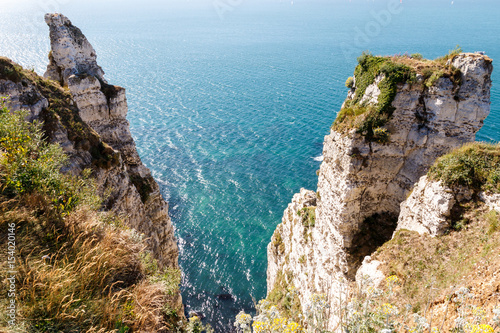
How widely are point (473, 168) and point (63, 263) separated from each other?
21.8m

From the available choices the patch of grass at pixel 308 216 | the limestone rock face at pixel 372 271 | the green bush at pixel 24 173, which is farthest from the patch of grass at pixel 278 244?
the green bush at pixel 24 173

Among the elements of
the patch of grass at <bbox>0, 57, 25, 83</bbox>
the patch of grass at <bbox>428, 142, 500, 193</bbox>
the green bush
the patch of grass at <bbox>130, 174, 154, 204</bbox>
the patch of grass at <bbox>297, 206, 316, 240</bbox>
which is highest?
the patch of grass at <bbox>0, 57, 25, 83</bbox>

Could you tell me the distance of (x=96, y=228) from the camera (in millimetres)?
10125

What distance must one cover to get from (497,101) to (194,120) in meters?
80.9

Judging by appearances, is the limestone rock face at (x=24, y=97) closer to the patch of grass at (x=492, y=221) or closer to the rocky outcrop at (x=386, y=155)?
the rocky outcrop at (x=386, y=155)

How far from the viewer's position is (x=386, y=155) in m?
22.5

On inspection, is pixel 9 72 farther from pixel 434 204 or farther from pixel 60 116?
pixel 434 204

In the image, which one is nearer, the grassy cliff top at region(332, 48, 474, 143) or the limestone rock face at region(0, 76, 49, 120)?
the limestone rock face at region(0, 76, 49, 120)

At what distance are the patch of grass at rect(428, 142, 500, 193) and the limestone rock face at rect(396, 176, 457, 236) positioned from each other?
72 centimetres

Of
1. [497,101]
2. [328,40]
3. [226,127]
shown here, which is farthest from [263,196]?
[328,40]

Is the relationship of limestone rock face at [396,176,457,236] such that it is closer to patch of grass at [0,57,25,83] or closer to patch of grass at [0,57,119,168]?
patch of grass at [0,57,119,168]

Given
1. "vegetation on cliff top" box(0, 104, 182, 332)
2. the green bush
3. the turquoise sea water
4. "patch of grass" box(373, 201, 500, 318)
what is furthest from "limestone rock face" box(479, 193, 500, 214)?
the green bush

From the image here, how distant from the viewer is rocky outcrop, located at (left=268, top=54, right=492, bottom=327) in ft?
65.2

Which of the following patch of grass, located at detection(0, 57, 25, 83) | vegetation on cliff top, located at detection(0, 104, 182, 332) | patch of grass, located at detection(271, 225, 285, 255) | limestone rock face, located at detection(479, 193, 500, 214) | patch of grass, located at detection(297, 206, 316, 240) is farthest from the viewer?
patch of grass, located at detection(271, 225, 285, 255)
